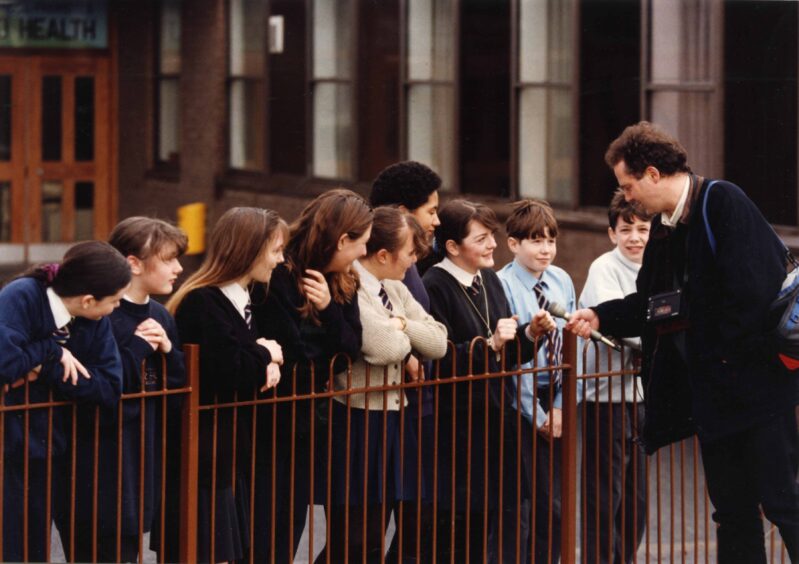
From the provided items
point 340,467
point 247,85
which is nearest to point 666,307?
point 340,467

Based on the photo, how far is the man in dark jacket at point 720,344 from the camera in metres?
6.75

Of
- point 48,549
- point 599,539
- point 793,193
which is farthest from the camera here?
point 793,193

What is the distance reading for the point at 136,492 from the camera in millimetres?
6359

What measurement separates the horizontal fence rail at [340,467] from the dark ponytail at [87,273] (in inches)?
14.8

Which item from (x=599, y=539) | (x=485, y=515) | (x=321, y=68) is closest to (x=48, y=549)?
(x=485, y=515)

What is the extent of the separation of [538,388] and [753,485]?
3.78 ft

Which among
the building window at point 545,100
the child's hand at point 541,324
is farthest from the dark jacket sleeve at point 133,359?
the building window at point 545,100

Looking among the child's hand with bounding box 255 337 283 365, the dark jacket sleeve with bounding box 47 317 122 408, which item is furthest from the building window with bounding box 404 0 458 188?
the dark jacket sleeve with bounding box 47 317 122 408

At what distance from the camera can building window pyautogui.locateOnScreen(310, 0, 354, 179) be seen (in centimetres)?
1933

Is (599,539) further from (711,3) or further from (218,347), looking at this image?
(711,3)

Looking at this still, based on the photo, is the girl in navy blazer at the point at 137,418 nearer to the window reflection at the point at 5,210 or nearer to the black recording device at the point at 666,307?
the black recording device at the point at 666,307

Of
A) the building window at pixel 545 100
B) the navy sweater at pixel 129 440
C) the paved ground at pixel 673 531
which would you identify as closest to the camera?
the navy sweater at pixel 129 440

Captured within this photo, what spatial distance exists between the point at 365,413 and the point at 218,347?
73 cm

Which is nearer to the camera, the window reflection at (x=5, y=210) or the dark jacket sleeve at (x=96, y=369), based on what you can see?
the dark jacket sleeve at (x=96, y=369)
